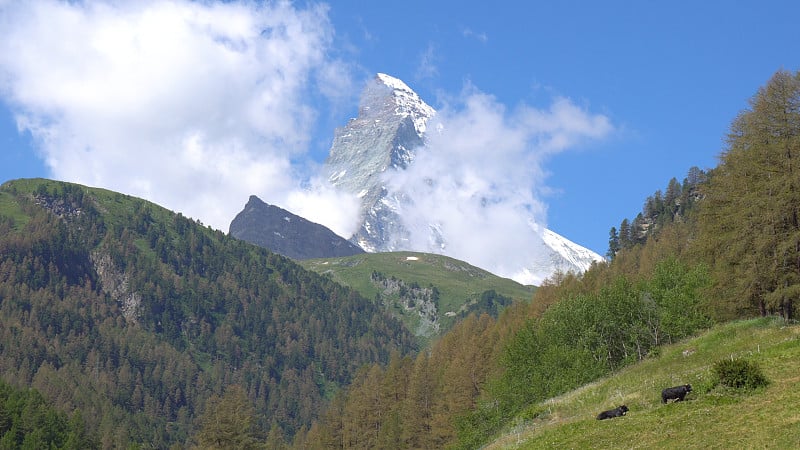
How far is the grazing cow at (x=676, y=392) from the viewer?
34.6 metres

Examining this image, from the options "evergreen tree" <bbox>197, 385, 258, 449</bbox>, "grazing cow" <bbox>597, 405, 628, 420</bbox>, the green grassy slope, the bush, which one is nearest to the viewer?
the green grassy slope

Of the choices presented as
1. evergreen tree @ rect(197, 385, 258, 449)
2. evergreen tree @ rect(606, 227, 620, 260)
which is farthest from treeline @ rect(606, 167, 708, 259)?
evergreen tree @ rect(197, 385, 258, 449)

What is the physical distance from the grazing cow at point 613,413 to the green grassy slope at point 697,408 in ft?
1.28

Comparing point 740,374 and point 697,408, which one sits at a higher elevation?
point 740,374

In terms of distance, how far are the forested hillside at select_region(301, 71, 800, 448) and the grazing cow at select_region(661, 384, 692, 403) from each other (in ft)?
52.4

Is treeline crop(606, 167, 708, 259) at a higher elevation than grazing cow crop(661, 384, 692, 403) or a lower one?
higher

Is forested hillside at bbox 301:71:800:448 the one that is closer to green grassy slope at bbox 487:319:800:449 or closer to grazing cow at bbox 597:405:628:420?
green grassy slope at bbox 487:319:800:449

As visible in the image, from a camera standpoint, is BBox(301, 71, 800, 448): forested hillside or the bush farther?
BBox(301, 71, 800, 448): forested hillside

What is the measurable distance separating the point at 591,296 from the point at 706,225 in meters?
29.6

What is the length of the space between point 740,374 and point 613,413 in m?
6.30

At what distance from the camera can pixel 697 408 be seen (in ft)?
106

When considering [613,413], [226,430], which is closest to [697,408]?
[613,413]

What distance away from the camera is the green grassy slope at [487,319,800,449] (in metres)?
27.6

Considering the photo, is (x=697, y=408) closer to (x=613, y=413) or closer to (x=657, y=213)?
(x=613, y=413)
